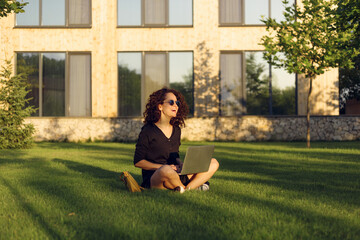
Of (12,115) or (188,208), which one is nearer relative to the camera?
(188,208)

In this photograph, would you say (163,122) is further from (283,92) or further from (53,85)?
(53,85)

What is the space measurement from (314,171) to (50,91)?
56.8ft

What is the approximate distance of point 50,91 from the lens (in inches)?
912

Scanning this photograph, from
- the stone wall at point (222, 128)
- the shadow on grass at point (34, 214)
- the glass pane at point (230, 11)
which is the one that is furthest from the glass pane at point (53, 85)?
the shadow on grass at point (34, 214)

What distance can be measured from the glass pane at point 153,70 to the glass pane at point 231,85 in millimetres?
3251

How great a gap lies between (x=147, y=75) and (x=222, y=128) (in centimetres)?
505

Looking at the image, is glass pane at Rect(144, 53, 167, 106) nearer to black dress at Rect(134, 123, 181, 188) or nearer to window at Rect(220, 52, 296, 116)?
window at Rect(220, 52, 296, 116)

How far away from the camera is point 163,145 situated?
6586 mm

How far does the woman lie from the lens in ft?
21.2

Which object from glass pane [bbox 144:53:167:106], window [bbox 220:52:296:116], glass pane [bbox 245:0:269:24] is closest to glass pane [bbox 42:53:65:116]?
glass pane [bbox 144:53:167:106]

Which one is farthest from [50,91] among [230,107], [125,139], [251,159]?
[251,159]

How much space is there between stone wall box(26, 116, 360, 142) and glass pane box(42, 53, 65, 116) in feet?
1.93

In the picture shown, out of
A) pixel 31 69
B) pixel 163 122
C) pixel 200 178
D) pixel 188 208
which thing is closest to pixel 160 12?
pixel 31 69

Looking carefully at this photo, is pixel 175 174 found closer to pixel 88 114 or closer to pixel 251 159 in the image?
pixel 251 159
